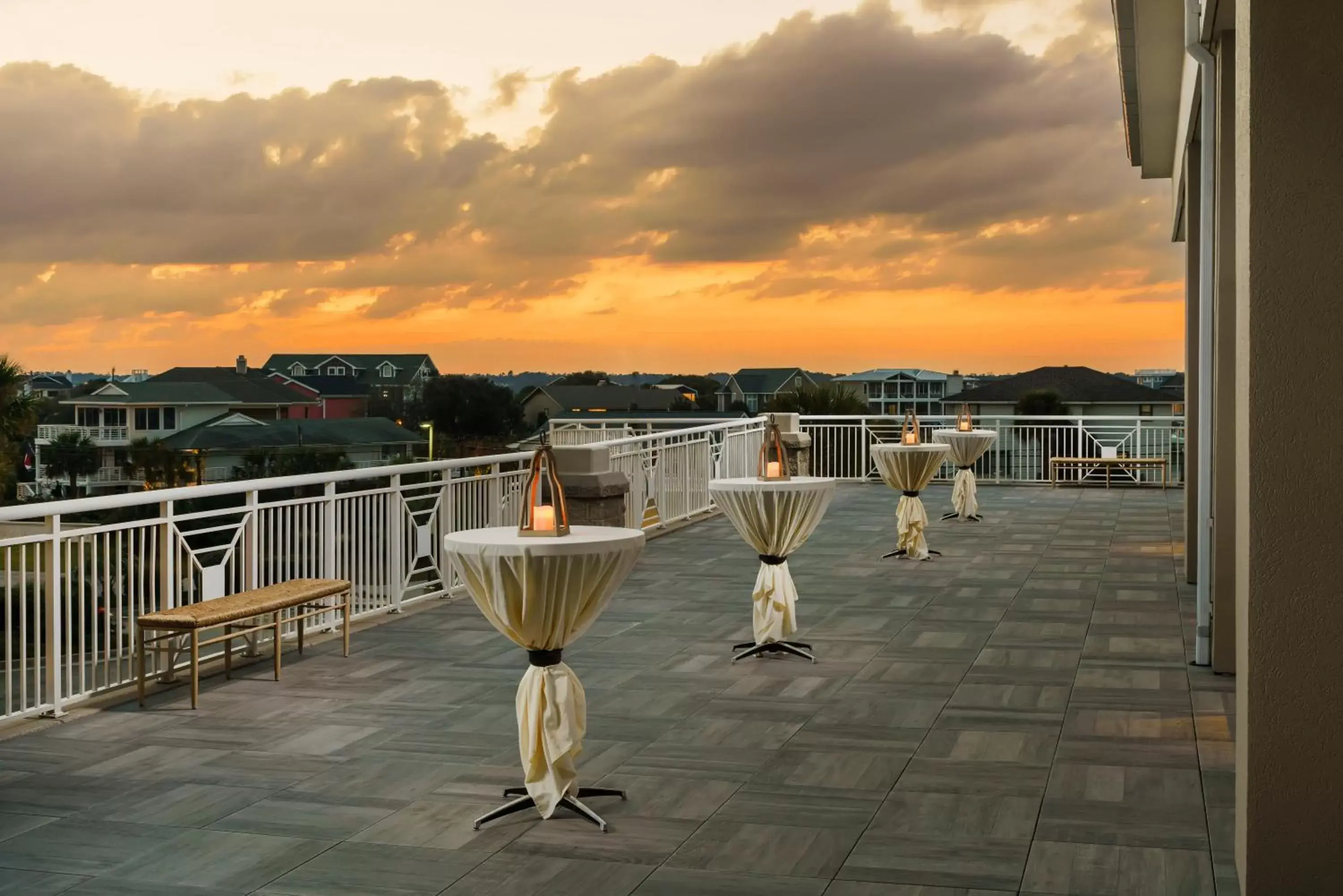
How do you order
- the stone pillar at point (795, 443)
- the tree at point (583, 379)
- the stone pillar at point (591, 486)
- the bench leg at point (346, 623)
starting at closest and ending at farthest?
1. the bench leg at point (346, 623)
2. the stone pillar at point (591, 486)
3. the stone pillar at point (795, 443)
4. the tree at point (583, 379)

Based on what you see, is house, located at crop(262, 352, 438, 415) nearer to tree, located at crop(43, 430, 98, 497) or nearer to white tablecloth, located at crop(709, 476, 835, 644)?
tree, located at crop(43, 430, 98, 497)

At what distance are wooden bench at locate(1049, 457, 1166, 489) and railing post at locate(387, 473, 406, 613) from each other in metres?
12.5

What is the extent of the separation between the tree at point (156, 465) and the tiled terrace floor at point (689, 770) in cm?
4178

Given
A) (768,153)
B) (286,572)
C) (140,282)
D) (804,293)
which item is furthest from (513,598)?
(140,282)

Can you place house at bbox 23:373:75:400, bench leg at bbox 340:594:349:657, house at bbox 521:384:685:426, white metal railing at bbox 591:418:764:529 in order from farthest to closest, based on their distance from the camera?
house at bbox 521:384:685:426, house at bbox 23:373:75:400, white metal railing at bbox 591:418:764:529, bench leg at bbox 340:594:349:657

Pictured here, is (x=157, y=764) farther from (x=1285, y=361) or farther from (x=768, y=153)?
(x=768, y=153)

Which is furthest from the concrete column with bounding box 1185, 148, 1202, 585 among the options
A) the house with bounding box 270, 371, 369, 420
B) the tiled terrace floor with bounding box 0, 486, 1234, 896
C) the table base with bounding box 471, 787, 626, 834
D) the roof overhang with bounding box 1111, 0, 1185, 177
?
the house with bounding box 270, 371, 369, 420

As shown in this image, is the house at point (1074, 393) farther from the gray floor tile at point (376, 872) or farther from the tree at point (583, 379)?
the gray floor tile at point (376, 872)

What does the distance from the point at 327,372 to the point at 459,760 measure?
64.0 metres

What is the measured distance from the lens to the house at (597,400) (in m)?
59.8

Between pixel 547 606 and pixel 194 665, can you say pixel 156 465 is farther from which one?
pixel 547 606

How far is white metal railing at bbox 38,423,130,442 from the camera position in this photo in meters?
54.1

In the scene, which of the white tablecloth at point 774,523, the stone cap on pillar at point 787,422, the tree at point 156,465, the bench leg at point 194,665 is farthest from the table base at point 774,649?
the tree at point 156,465

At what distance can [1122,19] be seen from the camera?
25.4 ft
